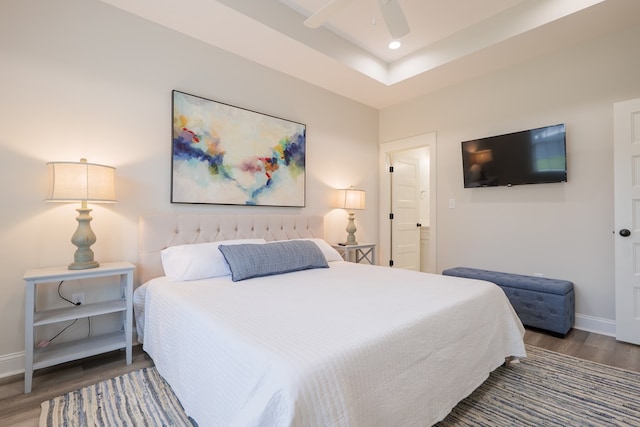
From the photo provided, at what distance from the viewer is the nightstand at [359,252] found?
3.63m

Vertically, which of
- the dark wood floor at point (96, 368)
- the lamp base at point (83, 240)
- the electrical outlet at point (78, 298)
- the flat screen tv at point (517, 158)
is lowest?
the dark wood floor at point (96, 368)

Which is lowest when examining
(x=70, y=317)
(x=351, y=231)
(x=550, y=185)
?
(x=70, y=317)

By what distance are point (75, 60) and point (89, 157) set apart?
707mm

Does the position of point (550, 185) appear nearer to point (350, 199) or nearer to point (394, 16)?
point (350, 199)

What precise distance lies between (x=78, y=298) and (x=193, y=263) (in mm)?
883

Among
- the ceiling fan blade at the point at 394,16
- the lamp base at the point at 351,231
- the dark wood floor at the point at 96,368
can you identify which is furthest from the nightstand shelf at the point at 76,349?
the ceiling fan blade at the point at 394,16

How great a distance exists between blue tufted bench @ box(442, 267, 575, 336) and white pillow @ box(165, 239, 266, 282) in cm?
258

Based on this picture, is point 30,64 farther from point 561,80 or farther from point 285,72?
point 561,80

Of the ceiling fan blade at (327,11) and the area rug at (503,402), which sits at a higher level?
the ceiling fan blade at (327,11)

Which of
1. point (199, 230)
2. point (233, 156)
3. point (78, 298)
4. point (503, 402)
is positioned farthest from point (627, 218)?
point (78, 298)

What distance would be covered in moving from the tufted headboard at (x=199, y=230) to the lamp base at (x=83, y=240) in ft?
1.21

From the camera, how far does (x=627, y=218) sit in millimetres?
2479

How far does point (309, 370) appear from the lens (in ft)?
3.10

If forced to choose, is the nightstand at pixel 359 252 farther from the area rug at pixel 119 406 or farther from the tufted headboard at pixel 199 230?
the area rug at pixel 119 406
